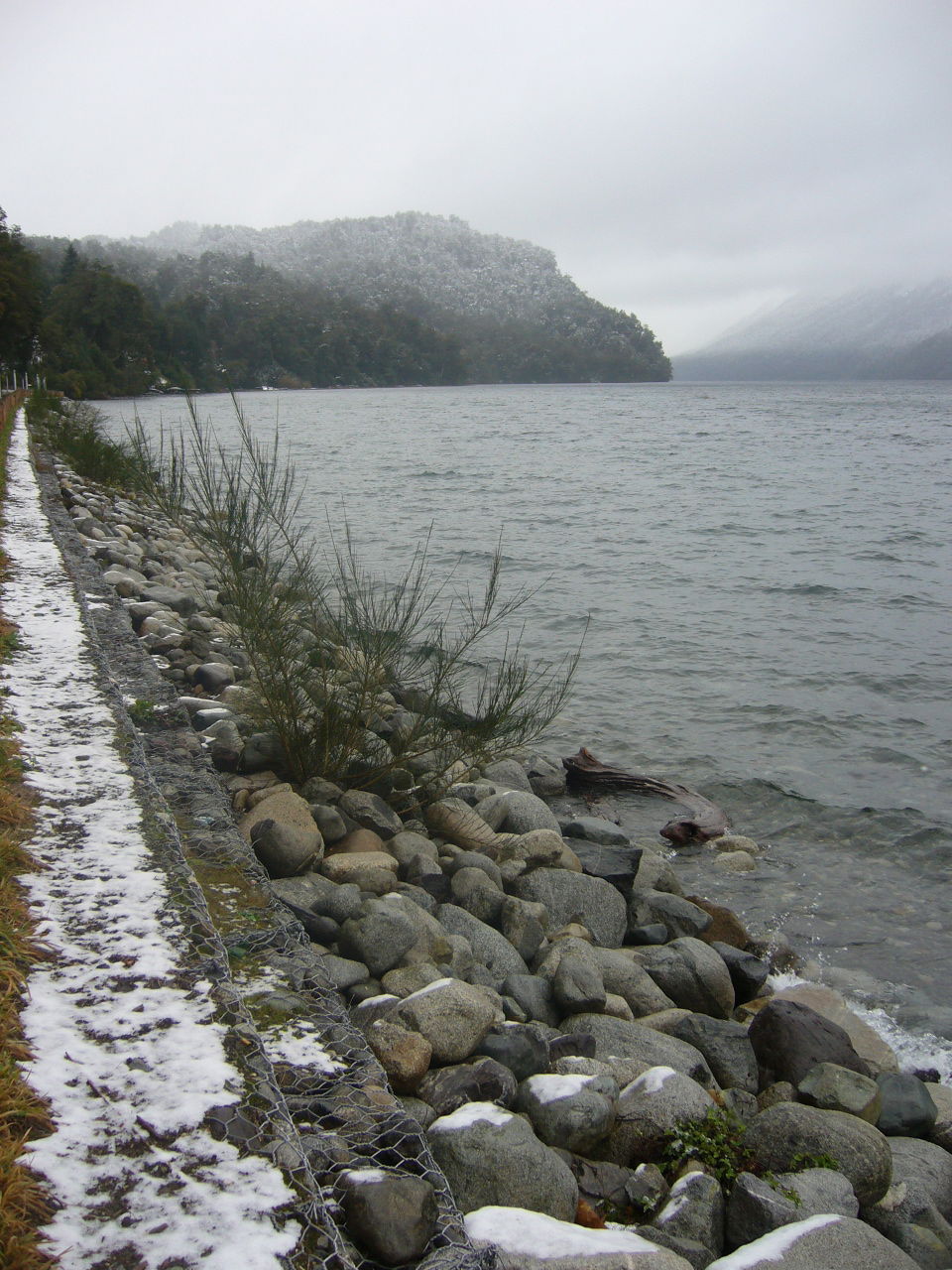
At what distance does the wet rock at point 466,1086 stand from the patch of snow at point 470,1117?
0.08 metres

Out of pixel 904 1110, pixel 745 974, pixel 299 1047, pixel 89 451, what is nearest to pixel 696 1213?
pixel 299 1047

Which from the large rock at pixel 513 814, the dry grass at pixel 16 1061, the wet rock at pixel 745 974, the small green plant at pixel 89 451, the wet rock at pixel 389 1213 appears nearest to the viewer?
the dry grass at pixel 16 1061

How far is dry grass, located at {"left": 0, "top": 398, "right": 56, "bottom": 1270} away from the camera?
1752 mm

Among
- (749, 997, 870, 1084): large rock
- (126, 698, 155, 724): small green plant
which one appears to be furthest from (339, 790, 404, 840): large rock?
(749, 997, 870, 1084): large rock

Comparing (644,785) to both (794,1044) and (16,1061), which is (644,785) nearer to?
(794,1044)

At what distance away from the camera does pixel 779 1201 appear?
272 centimetres

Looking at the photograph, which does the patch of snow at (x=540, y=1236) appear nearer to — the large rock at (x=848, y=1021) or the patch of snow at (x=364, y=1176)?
the patch of snow at (x=364, y=1176)

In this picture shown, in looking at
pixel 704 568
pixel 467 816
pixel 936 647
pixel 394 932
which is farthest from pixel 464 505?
pixel 394 932

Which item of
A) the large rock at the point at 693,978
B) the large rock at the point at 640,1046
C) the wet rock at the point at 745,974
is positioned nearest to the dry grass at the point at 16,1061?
the large rock at the point at 640,1046

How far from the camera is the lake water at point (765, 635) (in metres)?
6.62

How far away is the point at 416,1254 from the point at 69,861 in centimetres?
175

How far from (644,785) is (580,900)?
2922mm

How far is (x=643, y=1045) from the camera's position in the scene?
3.79 meters

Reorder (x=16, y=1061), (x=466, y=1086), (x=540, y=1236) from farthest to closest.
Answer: (x=466, y=1086) → (x=540, y=1236) → (x=16, y=1061)
